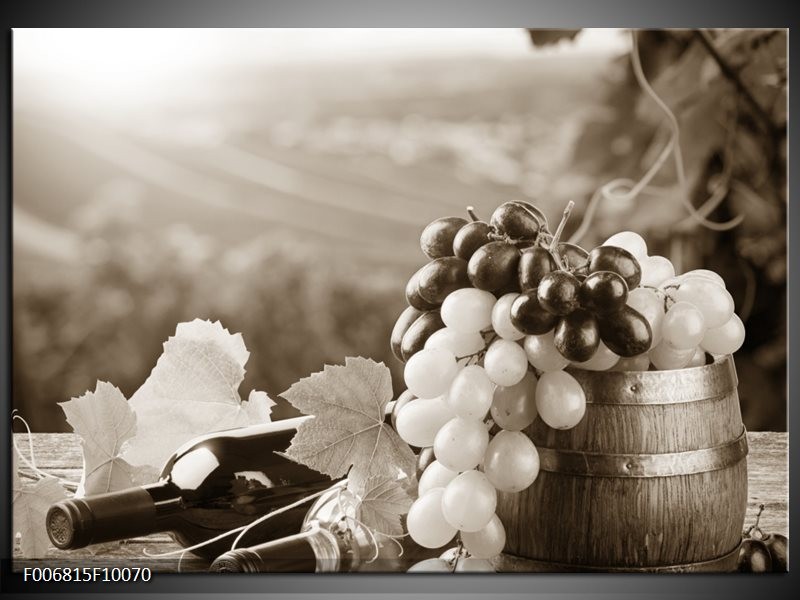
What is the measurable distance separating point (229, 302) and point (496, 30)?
651mm

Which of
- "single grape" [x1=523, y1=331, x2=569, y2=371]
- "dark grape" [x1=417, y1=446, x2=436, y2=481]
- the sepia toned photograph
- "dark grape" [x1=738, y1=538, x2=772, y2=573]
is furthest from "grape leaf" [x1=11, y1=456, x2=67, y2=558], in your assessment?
"dark grape" [x1=738, y1=538, x2=772, y2=573]

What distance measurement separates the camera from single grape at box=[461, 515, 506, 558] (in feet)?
3.59

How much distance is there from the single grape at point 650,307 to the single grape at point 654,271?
7cm

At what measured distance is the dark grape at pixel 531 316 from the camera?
1.02 meters

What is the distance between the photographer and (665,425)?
1.04 m

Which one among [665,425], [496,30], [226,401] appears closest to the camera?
[665,425]

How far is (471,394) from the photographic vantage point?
1055 millimetres

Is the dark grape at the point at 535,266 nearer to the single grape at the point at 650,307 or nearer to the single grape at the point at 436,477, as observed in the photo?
the single grape at the point at 650,307

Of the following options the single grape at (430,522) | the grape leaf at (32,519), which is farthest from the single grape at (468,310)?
the grape leaf at (32,519)

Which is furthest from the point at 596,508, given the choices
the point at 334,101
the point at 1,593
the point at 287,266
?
the point at 1,593

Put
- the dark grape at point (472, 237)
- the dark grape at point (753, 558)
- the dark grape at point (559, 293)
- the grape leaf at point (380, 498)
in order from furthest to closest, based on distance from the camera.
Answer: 1. the dark grape at point (753, 558)
2. the grape leaf at point (380, 498)
3. the dark grape at point (472, 237)
4. the dark grape at point (559, 293)

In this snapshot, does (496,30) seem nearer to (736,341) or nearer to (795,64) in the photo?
(795,64)

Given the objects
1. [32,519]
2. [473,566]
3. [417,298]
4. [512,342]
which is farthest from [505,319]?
[32,519]

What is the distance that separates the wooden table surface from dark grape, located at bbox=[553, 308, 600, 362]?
0.63 meters
